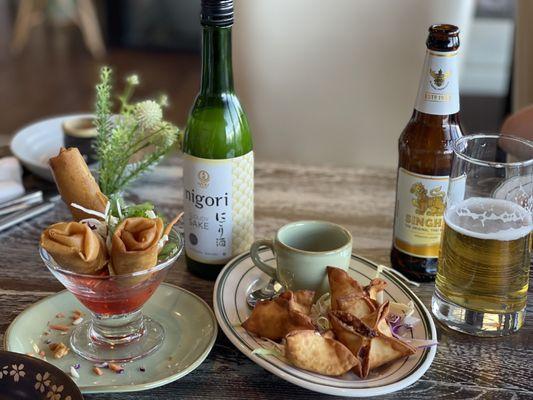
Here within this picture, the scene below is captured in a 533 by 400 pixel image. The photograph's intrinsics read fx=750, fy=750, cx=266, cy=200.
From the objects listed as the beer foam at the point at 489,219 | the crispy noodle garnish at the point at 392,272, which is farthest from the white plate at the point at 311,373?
the beer foam at the point at 489,219

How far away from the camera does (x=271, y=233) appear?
1.10 meters

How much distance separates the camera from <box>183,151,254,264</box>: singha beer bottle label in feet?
3.01

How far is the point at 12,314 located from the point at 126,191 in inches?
14.6

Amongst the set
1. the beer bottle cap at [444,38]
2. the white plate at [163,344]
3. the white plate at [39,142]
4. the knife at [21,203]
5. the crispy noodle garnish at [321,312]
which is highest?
the beer bottle cap at [444,38]

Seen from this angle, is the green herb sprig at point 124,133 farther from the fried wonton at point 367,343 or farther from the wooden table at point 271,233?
the fried wonton at point 367,343

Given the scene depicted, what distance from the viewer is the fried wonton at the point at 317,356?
2.43ft

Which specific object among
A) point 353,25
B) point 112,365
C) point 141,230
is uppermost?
point 353,25

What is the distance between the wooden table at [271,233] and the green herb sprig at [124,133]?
122mm

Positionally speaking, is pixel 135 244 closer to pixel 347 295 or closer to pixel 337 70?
pixel 347 295

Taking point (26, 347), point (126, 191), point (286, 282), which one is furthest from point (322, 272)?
point (126, 191)

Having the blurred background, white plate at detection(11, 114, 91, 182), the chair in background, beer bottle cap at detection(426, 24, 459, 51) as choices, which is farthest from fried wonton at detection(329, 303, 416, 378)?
the chair in background

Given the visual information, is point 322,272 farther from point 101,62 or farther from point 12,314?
point 101,62

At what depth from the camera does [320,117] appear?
→ 5.92ft

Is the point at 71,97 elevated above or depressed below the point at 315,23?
below
